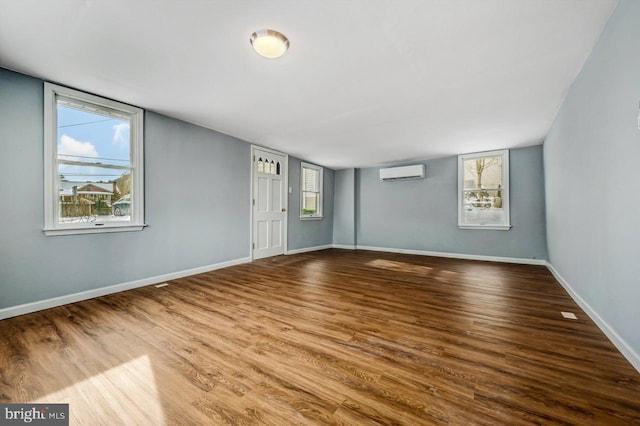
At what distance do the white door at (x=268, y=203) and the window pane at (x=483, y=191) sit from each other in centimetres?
418

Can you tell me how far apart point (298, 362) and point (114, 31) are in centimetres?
283

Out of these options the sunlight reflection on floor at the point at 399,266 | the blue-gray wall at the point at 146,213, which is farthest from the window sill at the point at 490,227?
the blue-gray wall at the point at 146,213

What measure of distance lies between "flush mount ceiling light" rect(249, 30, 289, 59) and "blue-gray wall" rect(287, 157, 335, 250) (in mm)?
3976

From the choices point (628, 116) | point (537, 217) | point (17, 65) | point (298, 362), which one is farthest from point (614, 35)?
point (17, 65)

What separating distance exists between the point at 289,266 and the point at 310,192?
2.67 meters

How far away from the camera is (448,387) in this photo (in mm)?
1407

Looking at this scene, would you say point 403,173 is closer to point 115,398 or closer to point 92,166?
point 92,166

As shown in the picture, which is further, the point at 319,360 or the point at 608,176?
the point at 608,176

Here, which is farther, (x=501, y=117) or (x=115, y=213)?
(x=501, y=117)

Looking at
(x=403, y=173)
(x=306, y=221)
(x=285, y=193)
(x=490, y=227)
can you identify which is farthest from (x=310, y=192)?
(x=490, y=227)

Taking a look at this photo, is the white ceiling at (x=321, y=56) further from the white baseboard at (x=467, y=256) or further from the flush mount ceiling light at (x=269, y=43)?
the white baseboard at (x=467, y=256)

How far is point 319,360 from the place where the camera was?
5.51 feet

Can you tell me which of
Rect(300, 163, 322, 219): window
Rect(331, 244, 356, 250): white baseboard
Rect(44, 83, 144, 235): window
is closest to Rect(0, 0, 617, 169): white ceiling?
Rect(44, 83, 144, 235): window

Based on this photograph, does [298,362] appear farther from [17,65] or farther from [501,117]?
[501,117]
